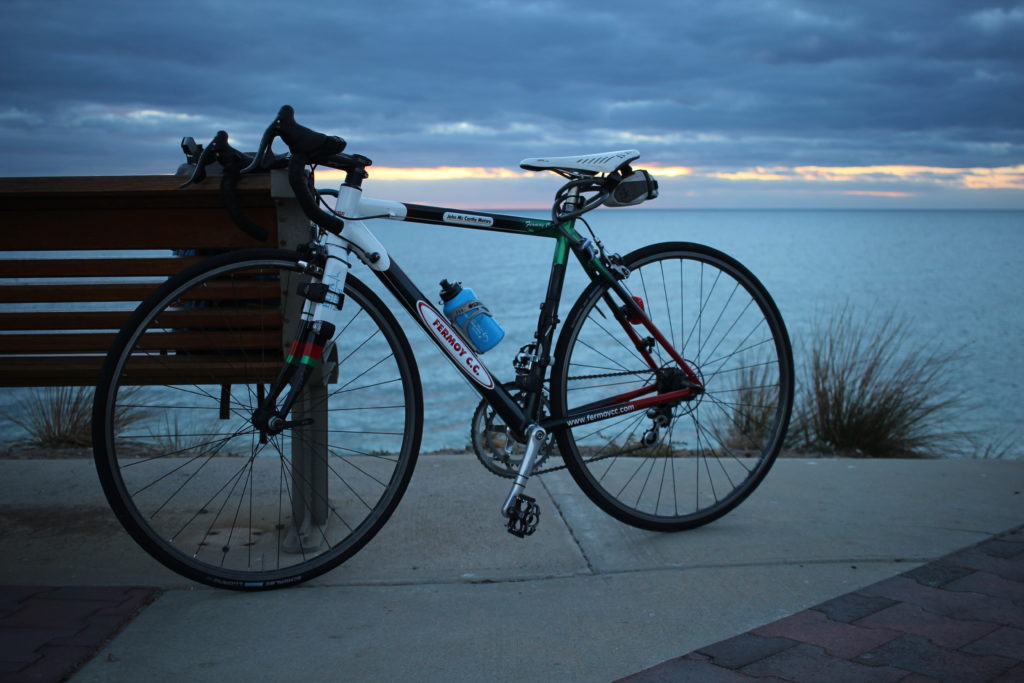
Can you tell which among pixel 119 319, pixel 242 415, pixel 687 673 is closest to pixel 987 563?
pixel 687 673

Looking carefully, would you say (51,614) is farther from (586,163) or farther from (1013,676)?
(1013,676)

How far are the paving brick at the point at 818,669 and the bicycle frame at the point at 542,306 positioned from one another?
103cm

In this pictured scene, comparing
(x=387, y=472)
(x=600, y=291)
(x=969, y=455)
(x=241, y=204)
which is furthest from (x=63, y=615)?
(x=969, y=455)

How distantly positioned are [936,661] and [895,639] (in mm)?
141

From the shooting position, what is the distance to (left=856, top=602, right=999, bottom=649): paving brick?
241 cm

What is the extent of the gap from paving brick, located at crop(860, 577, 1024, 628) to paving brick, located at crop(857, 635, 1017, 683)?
255mm

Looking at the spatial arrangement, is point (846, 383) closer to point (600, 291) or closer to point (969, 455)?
point (969, 455)

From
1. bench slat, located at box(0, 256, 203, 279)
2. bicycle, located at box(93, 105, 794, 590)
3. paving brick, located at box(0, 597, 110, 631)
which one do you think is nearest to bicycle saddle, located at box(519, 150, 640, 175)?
bicycle, located at box(93, 105, 794, 590)

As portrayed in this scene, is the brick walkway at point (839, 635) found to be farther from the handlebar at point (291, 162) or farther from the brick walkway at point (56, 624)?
the handlebar at point (291, 162)

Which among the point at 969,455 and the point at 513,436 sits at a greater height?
the point at 513,436

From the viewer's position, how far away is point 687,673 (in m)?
2.24

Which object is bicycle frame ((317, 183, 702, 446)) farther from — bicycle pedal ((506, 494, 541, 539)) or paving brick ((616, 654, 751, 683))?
paving brick ((616, 654, 751, 683))

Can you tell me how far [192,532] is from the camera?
10.5 feet

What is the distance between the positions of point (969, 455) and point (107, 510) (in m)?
4.95
